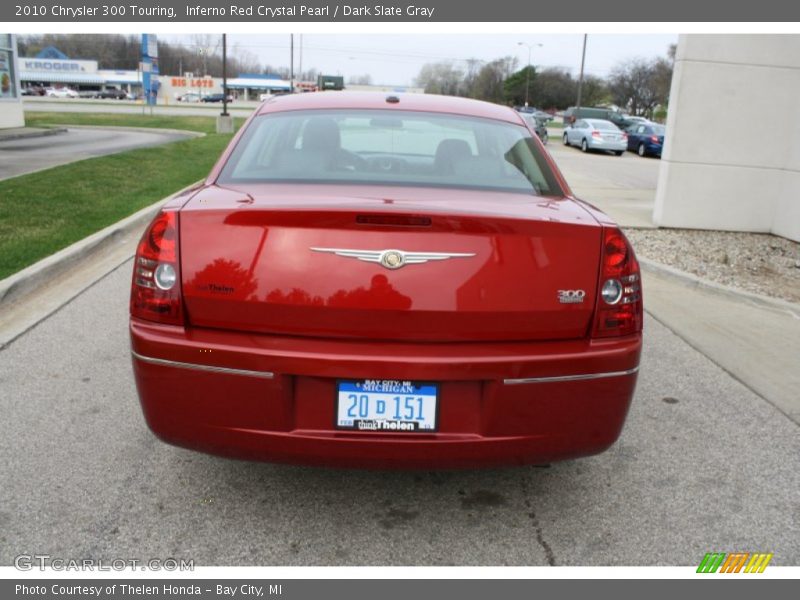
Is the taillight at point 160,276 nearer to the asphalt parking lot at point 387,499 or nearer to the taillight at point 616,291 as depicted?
the asphalt parking lot at point 387,499

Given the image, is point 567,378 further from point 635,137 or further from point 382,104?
point 635,137

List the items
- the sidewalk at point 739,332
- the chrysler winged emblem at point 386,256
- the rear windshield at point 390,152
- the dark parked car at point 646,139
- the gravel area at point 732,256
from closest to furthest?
the chrysler winged emblem at point 386,256, the rear windshield at point 390,152, the sidewalk at point 739,332, the gravel area at point 732,256, the dark parked car at point 646,139

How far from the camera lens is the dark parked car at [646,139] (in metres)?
31.9

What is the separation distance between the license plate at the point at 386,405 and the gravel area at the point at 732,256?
5.53 m

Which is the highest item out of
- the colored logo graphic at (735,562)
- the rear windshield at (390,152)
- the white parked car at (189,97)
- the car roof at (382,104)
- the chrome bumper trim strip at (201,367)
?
the car roof at (382,104)

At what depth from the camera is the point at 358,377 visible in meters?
2.53

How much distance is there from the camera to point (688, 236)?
983cm

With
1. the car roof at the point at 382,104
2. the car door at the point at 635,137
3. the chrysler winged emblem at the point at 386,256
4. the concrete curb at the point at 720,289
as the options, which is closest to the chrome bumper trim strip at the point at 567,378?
the chrysler winged emblem at the point at 386,256

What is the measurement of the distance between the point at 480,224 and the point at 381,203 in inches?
14.8

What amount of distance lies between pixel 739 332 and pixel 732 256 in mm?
3367

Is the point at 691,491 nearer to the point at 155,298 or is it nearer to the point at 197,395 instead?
the point at 197,395

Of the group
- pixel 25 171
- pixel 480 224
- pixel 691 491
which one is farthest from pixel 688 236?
pixel 25 171

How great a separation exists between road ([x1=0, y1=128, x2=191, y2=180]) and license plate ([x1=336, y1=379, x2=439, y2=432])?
455 inches

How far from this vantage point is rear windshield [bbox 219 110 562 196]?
3266 mm
